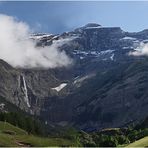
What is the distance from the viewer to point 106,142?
187375 mm

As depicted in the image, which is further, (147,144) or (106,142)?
(106,142)

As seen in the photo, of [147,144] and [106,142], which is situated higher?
[106,142]

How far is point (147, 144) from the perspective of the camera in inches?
2594

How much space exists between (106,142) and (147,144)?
403 ft
